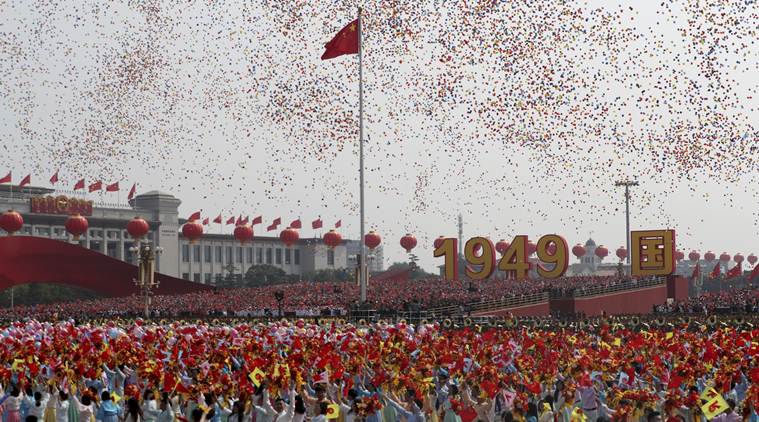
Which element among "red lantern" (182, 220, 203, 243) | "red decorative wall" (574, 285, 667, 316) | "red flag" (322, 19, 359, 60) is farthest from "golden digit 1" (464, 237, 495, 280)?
"red lantern" (182, 220, 203, 243)

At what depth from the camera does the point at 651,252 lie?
7088 cm

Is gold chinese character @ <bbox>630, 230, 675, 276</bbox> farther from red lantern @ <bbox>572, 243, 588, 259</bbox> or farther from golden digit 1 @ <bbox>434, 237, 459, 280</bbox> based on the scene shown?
red lantern @ <bbox>572, 243, 588, 259</bbox>

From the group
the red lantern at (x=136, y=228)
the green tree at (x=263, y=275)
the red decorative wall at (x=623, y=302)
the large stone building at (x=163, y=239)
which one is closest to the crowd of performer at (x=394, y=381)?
the red decorative wall at (x=623, y=302)

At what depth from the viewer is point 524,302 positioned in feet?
210

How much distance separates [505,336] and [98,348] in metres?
9.79

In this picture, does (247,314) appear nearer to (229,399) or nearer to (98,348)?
(98,348)

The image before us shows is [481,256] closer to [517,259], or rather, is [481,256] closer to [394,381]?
[517,259]

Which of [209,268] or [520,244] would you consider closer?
[520,244]

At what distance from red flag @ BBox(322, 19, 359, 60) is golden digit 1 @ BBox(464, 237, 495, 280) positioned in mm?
25306

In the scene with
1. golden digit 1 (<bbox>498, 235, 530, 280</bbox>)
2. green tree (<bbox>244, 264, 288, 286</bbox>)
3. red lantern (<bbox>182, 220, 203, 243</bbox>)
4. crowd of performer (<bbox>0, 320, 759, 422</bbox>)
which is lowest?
green tree (<bbox>244, 264, 288, 286</bbox>)

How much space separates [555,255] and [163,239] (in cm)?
6908

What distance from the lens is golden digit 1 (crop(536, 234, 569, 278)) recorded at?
237 feet

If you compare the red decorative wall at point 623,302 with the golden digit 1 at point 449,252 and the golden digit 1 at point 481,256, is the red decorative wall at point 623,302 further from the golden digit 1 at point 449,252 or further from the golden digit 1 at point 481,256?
the golden digit 1 at point 449,252

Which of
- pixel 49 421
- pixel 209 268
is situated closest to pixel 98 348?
pixel 49 421
